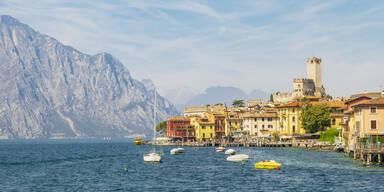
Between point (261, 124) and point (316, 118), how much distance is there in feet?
104

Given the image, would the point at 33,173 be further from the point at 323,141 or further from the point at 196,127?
the point at 196,127

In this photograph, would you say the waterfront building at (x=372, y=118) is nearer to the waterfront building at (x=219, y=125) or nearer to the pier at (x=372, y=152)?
the pier at (x=372, y=152)

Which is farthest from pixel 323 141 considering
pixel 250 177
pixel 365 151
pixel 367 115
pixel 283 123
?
pixel 250 177

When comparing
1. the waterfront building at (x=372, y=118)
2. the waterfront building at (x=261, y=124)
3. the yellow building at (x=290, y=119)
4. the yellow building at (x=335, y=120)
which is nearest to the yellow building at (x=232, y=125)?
the waterfront building at (x=261, y=124)

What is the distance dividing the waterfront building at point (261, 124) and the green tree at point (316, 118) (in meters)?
21.5

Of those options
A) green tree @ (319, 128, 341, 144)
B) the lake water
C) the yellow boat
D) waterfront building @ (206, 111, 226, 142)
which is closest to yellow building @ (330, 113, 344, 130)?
green tree @ (319, 128, 341, 144)

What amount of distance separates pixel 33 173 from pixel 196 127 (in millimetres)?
118392

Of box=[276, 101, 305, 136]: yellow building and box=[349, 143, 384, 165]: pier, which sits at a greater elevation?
box=[276, 101, 305, 136]: yellow building

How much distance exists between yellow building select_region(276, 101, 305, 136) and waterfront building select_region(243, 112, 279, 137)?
267 cm

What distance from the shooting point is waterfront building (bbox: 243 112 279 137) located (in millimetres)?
175625

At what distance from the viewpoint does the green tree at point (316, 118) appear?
150m

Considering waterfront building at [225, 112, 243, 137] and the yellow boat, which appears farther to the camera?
waterfront building at [225, 112, 243, 137]

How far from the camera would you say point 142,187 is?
63.6 metres

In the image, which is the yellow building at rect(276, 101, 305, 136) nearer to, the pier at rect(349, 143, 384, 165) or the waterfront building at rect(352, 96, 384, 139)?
the waterfront building at rect(352, 96, 384, 139)
